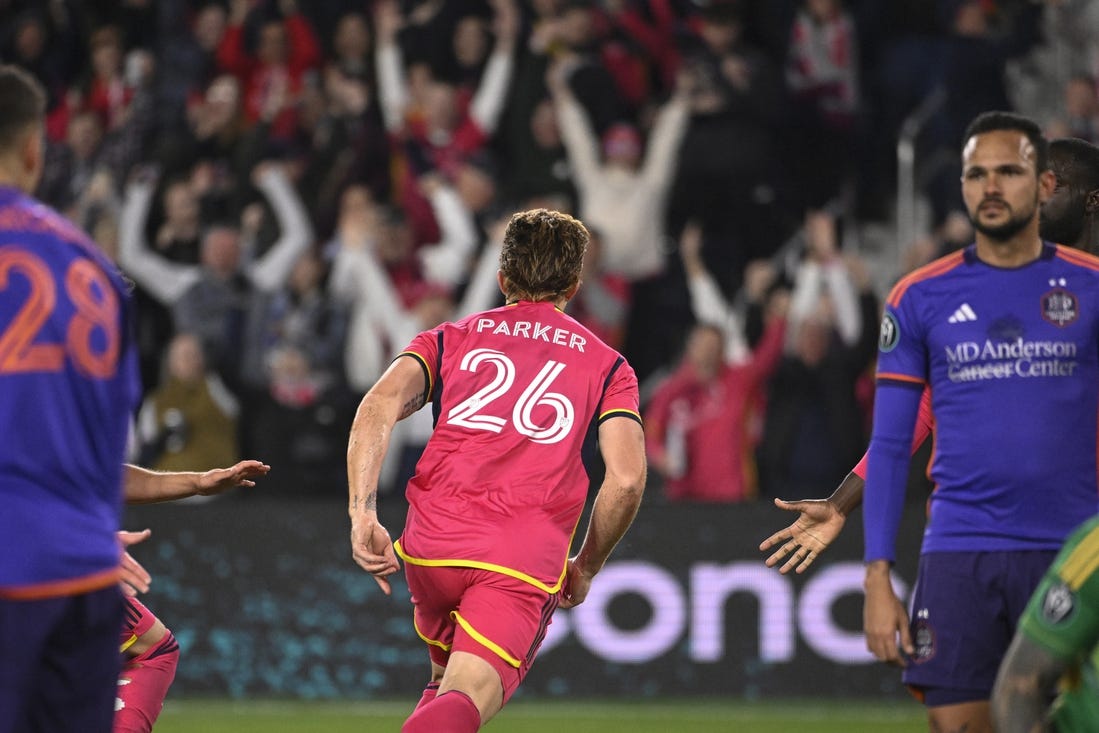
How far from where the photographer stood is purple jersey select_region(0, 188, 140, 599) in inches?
155

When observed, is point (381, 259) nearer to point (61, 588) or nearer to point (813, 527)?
point (813, 527)

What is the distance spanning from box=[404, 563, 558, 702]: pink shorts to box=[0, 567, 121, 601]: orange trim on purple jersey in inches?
71.6

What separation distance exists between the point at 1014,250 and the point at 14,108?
9.50ft

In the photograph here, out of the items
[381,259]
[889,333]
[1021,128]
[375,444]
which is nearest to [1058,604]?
[889,333]

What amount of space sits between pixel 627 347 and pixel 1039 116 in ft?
12.1

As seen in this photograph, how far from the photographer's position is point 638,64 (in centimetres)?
1357

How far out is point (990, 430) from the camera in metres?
5.12

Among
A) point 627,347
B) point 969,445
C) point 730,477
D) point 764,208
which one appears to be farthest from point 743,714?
point 969,445

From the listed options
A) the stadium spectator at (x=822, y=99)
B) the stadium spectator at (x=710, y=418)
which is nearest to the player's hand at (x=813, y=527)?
the stadium spectator at (x=710, y=418)

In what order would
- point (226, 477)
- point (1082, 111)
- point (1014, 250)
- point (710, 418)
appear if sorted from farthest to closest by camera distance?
point (1082, 111)
point (710, 418)
point (226, 477)
point (1014, 250)

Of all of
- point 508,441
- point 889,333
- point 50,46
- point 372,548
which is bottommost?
point 372,548

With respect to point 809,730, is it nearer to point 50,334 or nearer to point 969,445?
point 969,445

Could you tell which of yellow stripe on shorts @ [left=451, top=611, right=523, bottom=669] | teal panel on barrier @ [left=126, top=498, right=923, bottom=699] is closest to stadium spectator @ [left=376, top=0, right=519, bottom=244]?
teal panel on barrier @ [left=126, top=498, right=923, bottom=699]

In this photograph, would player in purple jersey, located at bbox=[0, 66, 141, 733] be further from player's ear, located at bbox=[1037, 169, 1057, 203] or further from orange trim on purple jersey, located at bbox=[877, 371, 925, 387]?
player's ear, located at bbox=[1037, 169, 1057, 203]
